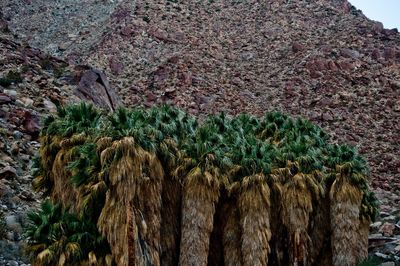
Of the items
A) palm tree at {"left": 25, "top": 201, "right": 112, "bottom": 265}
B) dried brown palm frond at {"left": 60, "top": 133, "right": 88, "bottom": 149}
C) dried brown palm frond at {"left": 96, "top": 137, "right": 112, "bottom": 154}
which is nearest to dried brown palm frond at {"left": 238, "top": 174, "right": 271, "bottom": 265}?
dried brown palm frond at {"left": 96, "top": 137, "right": 112, "bottom": 154}

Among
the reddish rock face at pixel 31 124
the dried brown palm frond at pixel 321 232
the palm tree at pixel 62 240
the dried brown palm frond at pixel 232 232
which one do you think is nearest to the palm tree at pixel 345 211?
the dried brown palm frond at pixel 321 232

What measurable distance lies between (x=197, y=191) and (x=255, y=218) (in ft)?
9.47

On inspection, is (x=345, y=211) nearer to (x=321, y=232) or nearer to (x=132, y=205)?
(x=321, y=232)

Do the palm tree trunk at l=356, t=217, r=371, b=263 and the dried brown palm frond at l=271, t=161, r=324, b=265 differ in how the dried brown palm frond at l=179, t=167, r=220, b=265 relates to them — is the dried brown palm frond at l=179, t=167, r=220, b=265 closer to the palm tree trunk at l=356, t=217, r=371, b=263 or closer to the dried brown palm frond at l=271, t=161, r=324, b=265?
the dried brown palm frond at l=271, t=161, r=324, b=265

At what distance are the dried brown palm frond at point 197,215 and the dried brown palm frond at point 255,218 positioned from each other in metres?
1.50

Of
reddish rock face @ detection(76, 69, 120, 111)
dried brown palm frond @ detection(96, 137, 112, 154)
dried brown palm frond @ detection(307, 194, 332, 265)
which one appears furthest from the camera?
reddish rock face @ detection(76, 69, 120, 111)

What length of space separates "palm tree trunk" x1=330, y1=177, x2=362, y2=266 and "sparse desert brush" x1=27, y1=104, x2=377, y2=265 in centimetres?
5

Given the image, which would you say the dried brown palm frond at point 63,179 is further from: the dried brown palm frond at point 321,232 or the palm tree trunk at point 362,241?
the palm tree trunk at point 362,241

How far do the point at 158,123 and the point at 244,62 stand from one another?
3790 cm

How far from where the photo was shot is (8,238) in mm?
24469

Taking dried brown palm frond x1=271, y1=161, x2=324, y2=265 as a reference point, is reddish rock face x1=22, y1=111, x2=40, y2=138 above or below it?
above

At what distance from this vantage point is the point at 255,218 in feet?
77.1

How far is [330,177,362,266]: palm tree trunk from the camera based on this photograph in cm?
2572

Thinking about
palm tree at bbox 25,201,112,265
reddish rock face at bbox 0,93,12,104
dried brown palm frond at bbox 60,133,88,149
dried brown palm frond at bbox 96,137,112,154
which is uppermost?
reddish rock face at bbox 0,93,12,104
